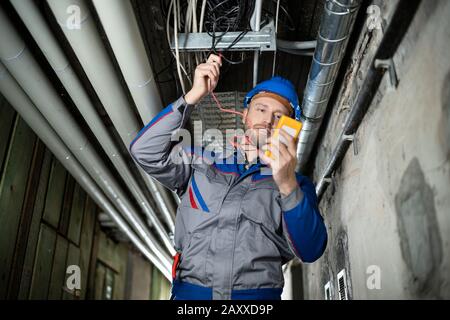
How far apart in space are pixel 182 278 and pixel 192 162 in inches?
14.7

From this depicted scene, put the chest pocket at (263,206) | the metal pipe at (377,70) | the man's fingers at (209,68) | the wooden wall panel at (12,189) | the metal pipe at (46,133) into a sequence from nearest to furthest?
the metal pipe at (377,70), the chest pocket at (263,206), the man's fingers at (209,68), the metal pipe at (46,133), the wooden wall panel at (12,189)

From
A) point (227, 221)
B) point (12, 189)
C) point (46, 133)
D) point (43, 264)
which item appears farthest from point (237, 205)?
point (43, 264)

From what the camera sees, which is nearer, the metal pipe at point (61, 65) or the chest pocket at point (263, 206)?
the chest pocket at point (263, 206)

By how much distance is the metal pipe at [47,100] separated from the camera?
1331 mm

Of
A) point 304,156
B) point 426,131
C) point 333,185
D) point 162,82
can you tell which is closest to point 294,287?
point 304,156

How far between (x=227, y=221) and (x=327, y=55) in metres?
0.73

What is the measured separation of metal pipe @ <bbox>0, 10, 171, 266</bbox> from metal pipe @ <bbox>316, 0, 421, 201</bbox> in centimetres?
121

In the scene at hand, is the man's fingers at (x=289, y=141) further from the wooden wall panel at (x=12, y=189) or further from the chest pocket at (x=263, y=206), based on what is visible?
the wooden wall panel at (x=12, y=189)

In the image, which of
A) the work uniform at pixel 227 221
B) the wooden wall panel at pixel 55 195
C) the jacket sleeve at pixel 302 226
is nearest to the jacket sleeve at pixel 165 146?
the work uniform at pixel 227 221

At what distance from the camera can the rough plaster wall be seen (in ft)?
2.55

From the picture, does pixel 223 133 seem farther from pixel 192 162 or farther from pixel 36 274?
pixel 36 274

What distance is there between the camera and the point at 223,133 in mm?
1935

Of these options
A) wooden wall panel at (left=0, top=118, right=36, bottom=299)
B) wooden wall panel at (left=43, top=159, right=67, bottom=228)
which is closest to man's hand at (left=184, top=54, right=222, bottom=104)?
wooden wall panel at (left=0, top=118, right=36, bottom=299)

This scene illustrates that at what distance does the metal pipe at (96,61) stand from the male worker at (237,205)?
0.38 meters
